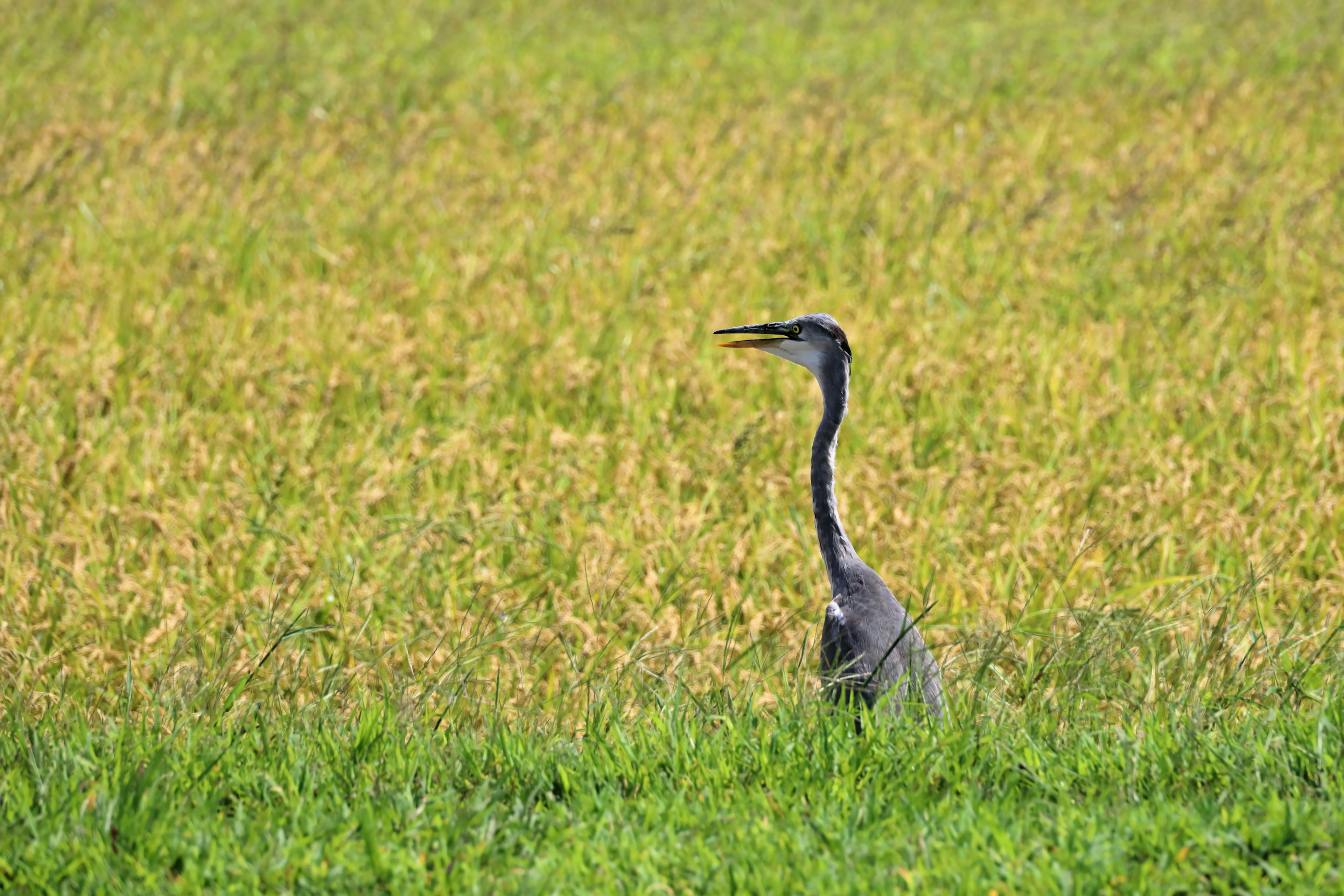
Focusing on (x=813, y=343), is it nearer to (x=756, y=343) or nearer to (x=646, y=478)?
(x=756, y=343)

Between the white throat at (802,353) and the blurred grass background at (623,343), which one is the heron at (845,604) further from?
the blurred grass background at (623,343)

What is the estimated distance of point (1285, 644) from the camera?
3.95 m

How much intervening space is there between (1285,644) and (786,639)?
5.56 feet

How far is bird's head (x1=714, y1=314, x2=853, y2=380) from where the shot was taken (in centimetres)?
405

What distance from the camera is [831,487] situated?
3945mm

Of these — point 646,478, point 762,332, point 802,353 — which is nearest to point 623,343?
point 646,478

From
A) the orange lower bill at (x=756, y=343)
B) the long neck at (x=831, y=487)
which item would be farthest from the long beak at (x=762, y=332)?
the long neck at (x=831, y=487)

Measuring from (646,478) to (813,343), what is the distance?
6.26 feet

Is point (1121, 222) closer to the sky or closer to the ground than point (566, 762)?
closer to the sky

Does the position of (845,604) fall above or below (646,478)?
above

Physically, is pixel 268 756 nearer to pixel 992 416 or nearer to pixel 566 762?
pixel 566 762

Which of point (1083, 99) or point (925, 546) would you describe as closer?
point (925, 546)

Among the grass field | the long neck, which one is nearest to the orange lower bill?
the long neck

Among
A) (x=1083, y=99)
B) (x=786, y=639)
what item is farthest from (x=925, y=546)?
(x=1083, y=99)
